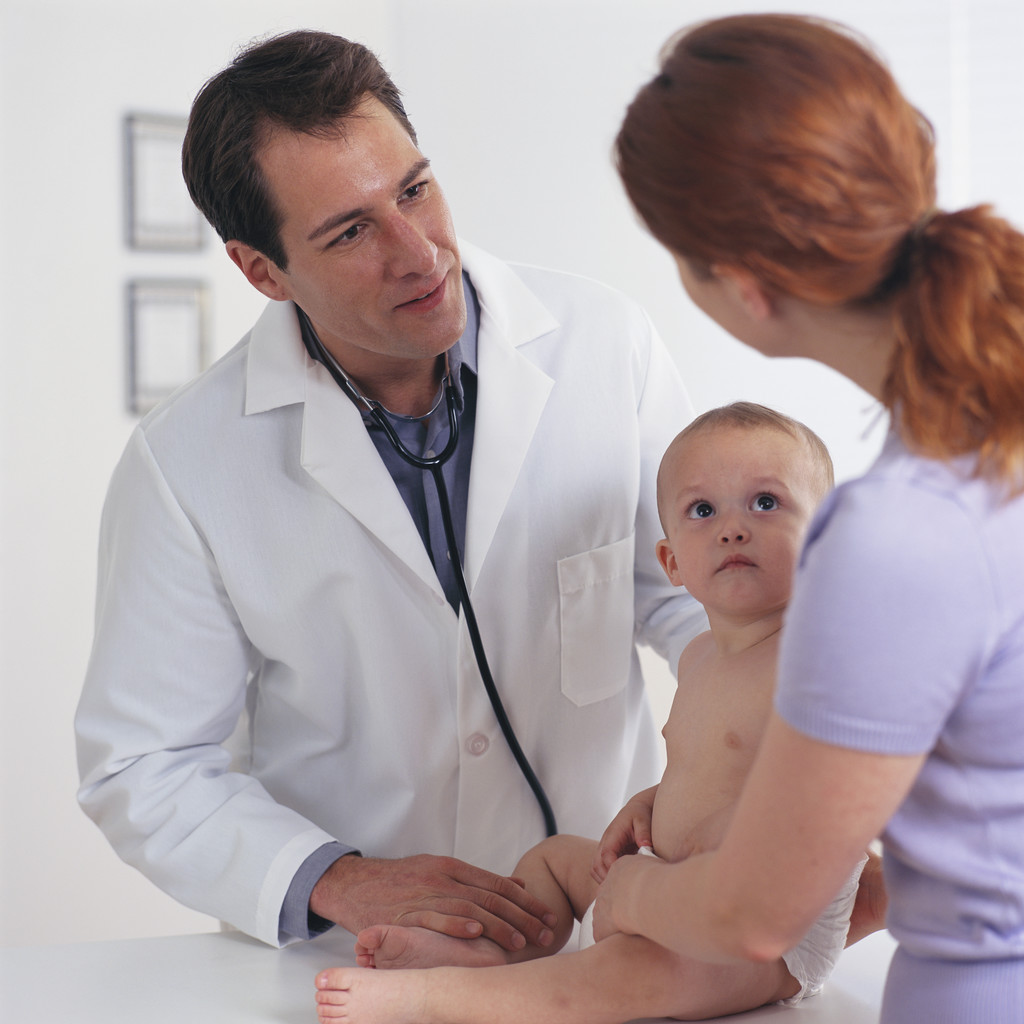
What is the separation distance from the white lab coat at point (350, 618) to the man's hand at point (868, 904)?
19.0 inches

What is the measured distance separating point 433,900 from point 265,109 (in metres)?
1.02

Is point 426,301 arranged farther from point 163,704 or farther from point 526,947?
point 526,947

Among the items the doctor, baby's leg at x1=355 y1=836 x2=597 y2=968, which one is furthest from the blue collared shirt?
baby's leg at x1=355 y1=836 x2=597 y2=968

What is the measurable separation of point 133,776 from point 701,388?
1891 mm

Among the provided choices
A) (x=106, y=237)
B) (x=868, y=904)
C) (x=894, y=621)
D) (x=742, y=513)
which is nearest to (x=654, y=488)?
(x=742, y=513)

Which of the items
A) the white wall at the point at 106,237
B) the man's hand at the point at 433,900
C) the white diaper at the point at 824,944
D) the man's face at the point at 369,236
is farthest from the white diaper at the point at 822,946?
the white wall at the point at 106,237

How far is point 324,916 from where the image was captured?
1396 millimetres

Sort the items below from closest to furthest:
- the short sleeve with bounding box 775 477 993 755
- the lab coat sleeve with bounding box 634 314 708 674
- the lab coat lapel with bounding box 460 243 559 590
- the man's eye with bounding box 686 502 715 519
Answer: the short sleeve with bounding box 775 477 993 755 < the man's eye with bounding box 686 502 715 519 < the lab coat lapel with bounding box 460 243 559 590 < the lab coat sleeve with bounding box 634 314 708 674

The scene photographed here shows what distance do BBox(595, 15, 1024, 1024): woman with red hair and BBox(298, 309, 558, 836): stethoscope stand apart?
0.73 meters

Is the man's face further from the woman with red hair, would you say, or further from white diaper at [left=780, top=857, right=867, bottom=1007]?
white diaper at [left=780, top=857, right=867, bottom=1007]

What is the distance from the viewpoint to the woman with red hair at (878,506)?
728 millimetres

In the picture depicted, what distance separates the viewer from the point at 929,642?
2.36 feet

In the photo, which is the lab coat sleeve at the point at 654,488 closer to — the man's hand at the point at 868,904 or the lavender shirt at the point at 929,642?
the man's hand at the point at 868,904

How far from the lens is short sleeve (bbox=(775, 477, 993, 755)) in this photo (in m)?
0.72
